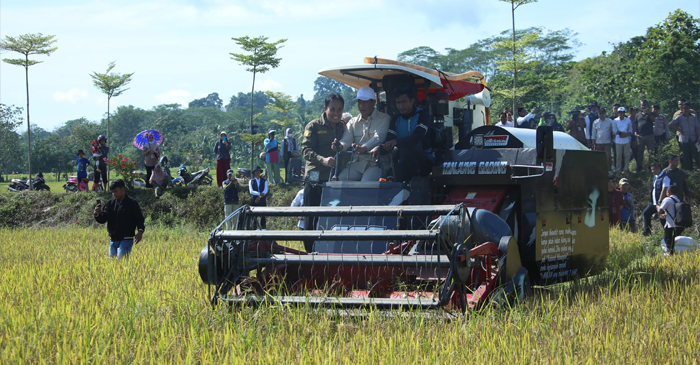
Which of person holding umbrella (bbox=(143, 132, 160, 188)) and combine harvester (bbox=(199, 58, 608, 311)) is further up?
person holding umbrella (bbox=(143, 132, 160, 188))

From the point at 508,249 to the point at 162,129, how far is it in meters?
68.2

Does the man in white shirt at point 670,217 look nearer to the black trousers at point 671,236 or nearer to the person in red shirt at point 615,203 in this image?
the black trousers at point 671,236

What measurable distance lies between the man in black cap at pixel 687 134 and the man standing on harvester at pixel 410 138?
10.3 m

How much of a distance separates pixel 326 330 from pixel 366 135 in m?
3.52

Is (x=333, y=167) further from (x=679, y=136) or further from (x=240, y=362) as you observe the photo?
(x=679, y=136)

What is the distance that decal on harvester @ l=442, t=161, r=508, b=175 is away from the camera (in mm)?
7137

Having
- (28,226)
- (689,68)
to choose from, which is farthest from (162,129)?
(689,68)

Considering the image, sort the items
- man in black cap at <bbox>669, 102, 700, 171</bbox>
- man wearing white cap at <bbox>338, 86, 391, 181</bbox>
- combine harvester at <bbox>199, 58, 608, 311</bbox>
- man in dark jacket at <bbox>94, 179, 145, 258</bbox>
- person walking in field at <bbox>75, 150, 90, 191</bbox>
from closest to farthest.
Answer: combine harvester at <bbox>199, 58, 608, 311</bbox> → man wearing white cap at <bbox>338, 86, 391, 181</bbox> → man in dark jacket at <bbox>94, 179, 145, 258</bbox> → man in black cap at <bbox>669, 102, 700, 171</bbox> → person walking in field at <bbox>75, 150, 90, 191</bbox>

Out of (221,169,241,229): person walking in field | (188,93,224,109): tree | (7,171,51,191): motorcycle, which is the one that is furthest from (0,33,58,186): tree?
(188,93,224,109): tree

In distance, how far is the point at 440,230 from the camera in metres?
5.25

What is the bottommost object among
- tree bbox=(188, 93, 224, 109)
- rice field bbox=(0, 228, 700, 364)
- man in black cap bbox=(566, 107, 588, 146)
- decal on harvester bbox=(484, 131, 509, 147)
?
rice field bbox=(0, 228, 700, 364)

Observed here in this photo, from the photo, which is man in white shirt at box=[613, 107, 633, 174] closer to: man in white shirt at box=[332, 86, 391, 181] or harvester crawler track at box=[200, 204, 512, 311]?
man in white shirt at box=[332, 86, 391, 181]

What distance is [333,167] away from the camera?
8.08 metres

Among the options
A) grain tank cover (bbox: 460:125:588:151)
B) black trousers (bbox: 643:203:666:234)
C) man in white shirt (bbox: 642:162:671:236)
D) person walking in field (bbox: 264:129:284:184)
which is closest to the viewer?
grain tank cover (bbox: 460:125:588:151)
